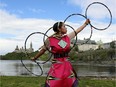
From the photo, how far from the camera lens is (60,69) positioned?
23.3 feet

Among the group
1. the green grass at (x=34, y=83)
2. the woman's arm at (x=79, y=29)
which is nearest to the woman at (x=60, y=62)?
the woman's arm at (x=79, y=29)

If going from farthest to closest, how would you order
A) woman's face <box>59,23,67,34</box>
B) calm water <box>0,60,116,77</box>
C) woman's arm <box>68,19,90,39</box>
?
calm water <box>0,60,116,77</box> < woman's arm <box>68,19,90,39</box> < woman's face <box>59,23,67,34</box>

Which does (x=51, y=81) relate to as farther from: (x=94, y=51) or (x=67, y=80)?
(x=94, y=51)

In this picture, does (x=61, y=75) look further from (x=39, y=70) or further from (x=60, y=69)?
(x=39, y=70)

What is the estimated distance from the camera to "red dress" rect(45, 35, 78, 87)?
7062mm

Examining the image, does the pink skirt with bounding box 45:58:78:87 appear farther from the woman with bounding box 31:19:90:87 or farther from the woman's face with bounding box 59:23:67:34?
the woman's face with bounding box 59:23:67:34

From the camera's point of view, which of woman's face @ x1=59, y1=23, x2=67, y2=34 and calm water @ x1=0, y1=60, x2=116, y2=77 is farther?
calm water @ x1=0, y1=60, x2=116, y2=77

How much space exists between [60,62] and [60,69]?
169mm

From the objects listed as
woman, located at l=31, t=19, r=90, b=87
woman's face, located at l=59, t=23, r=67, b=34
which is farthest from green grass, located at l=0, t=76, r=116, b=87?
woman's face, located at l=59, t=23, r=67, b=34

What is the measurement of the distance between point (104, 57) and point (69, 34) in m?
162

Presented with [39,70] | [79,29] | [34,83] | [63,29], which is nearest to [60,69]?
[63,29]

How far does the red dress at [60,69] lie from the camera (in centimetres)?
706

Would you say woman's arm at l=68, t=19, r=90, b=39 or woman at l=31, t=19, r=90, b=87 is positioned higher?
woman's arm at l=68, t=19, r=90, b=39

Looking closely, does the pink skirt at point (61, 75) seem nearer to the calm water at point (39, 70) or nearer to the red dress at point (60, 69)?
the red dress at point (60, 69)
